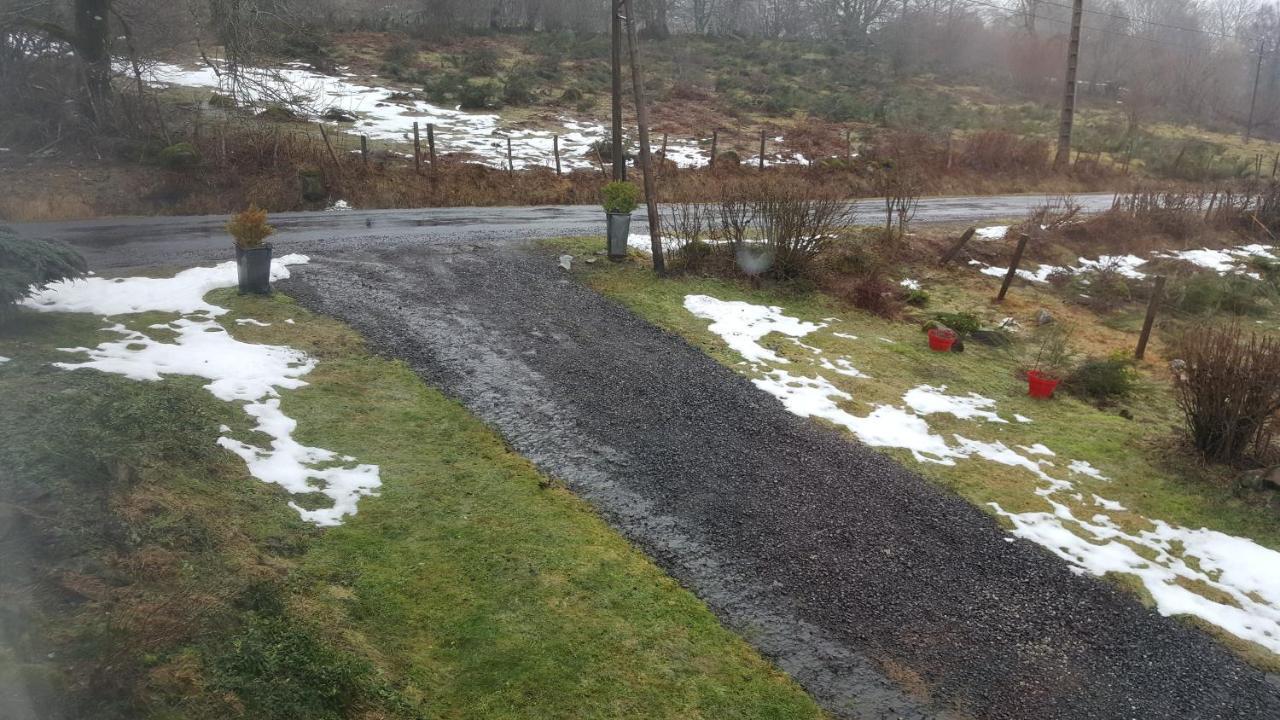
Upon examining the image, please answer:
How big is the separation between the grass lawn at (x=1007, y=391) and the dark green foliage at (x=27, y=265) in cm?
624

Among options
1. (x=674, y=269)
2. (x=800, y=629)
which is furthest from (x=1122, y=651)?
(x=674, y=269)

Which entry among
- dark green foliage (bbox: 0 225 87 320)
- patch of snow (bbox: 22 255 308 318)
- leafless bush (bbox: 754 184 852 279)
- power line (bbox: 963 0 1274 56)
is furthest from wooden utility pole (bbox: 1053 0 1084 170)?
dark green foliage (bbox: 0 225 87 320)

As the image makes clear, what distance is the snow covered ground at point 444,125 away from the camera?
24141mm

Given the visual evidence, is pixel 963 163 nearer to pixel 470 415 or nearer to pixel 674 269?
pixel 674 269

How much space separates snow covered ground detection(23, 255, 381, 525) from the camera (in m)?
5.95

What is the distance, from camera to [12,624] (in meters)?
3.46

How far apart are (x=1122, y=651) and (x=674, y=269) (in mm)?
8678

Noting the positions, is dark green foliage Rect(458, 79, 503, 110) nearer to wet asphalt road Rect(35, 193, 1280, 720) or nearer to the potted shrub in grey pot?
the potted shrub in grey pot

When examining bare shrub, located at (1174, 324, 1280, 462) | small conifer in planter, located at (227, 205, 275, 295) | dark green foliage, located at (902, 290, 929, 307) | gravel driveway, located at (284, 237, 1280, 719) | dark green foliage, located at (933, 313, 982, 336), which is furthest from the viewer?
dark green foliage, located at (902, 290, 929, 307)

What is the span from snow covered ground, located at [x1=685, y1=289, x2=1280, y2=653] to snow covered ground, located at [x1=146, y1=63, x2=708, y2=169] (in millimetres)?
15534

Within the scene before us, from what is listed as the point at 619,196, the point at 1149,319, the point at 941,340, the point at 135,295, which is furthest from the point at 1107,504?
the point at 135,295

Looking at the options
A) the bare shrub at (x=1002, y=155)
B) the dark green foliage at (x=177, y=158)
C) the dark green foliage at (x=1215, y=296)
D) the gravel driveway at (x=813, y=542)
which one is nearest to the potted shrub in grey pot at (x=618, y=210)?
the gravel driveway at (x=813, y=542)

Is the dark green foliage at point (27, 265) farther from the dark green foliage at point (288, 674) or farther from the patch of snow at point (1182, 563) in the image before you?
the patch of snow at point (1182, 563)

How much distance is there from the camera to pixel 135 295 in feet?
30.5
